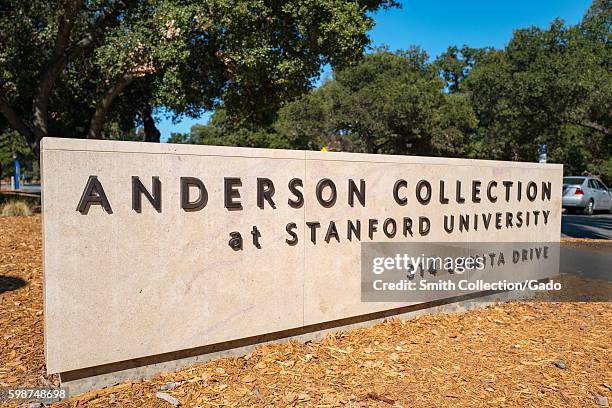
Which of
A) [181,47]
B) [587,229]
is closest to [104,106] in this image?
[181,47]

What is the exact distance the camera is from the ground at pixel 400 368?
337 cm

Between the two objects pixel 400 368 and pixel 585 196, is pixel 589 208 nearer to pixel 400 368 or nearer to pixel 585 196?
pixel 585 196

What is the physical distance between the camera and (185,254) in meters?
3.67

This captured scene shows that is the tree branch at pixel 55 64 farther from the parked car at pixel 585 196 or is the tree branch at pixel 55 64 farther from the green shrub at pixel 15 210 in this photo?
the parked car at pixel 585 196

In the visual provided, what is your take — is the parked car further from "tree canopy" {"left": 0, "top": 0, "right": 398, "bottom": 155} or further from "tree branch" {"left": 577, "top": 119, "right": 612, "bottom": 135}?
"tree canopy" {"left": 0, "top": 0, "right": 398, "bottom": 155}

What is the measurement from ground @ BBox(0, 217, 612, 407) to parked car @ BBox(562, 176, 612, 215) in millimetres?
16859

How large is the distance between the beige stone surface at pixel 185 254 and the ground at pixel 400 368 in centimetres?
27

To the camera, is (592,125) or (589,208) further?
(589,208)

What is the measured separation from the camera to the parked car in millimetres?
20094

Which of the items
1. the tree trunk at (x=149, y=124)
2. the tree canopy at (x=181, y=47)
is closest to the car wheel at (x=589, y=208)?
the tree canopy at (x=181, y=47)

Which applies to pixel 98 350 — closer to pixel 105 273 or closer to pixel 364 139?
pixel 105 273

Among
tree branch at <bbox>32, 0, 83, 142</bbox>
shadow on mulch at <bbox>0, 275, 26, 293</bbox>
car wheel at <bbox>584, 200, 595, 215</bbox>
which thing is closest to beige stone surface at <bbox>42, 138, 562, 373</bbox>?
shadow on mulch at <bbox>0, 275, 26, 293</bbox>

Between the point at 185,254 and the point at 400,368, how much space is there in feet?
6.32

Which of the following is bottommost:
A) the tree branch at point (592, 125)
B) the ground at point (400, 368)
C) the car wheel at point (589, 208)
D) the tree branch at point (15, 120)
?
the ground at point (400, 368)
